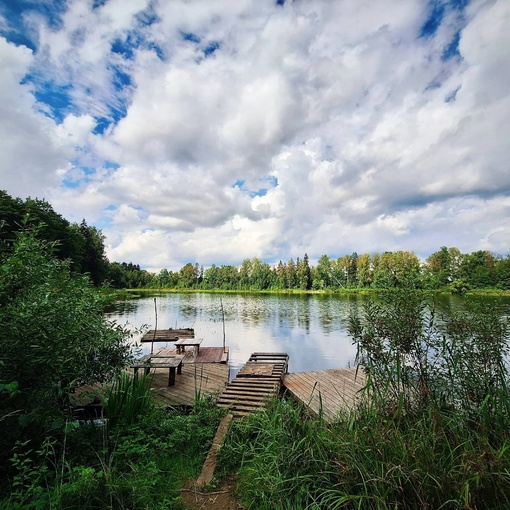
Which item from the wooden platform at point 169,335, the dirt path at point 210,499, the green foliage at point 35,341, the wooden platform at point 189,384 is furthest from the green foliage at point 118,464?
the wooden platform at point 169,335

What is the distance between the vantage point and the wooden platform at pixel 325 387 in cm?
667

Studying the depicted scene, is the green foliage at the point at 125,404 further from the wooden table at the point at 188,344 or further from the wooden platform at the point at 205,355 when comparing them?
the wooden table at the point at 188,344

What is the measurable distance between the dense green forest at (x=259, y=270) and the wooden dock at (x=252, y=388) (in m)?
3.95

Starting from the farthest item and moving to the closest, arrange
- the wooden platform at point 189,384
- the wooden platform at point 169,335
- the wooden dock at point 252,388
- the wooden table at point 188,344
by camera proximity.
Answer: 1. the wooden platform at point 169,335
2. the wooden table at point 188,344
3. the wooden platform at point 189,384
4. the wooden dock at point 252,388

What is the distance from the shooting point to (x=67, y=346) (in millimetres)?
3598

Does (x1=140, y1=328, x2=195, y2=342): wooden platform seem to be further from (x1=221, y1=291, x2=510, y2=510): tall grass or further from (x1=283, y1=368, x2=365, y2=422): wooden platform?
(x1=221, y1=291, x2=510, y2=510): tall grass

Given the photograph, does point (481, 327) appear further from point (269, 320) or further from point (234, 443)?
point (269, 320)

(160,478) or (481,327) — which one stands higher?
(481,327)

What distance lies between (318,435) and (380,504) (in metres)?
0.91

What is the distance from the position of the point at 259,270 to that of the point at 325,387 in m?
88.5

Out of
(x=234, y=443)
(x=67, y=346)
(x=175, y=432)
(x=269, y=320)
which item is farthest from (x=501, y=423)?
(x=269, y=320)

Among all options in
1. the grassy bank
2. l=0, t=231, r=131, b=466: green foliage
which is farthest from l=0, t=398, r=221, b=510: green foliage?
l=0, t=231, r=131, b=466: green foliage

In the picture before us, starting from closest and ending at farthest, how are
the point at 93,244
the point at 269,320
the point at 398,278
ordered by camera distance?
the point at 398,278, the point at 269,320, the point at 93,244

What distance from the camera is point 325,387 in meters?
7.86
